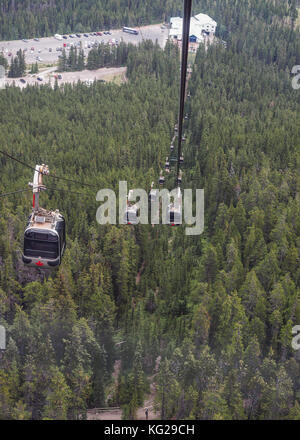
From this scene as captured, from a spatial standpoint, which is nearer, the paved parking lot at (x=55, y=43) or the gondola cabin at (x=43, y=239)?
the gondola cabin at (x=43, y=239)

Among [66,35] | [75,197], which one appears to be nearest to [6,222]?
[75,197]

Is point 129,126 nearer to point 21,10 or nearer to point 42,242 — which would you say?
point 42,242

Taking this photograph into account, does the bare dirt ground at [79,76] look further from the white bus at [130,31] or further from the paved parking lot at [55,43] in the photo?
the white bus at [130,31]

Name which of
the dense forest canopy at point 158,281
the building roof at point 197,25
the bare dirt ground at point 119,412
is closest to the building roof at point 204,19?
the building roof at point 197,25

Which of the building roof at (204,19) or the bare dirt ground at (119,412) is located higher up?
the building roof at (204,19)

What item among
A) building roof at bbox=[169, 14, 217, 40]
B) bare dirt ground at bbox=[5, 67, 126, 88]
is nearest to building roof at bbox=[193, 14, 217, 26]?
building roof at bbox=[169, 14, 217, 40]

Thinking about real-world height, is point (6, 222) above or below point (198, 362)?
above

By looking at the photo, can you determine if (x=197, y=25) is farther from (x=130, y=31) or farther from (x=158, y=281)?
(x=158, y=281)
